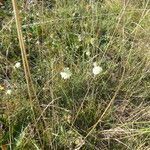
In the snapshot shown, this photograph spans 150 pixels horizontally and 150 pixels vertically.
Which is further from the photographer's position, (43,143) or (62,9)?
(62,9)

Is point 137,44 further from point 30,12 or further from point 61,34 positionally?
point 30,12

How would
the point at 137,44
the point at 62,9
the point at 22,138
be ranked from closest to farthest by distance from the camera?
the point at 22,138 → the point at 137,44 → the point at 62,9

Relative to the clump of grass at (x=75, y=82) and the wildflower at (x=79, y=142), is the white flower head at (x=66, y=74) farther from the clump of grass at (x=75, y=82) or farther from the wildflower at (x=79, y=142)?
the wildflower at (x=79, y=142)

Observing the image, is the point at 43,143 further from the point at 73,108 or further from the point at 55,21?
the point at 55,21

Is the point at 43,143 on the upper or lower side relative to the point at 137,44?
lower

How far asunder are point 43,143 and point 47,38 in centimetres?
83

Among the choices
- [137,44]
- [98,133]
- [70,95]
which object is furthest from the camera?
[137,44]

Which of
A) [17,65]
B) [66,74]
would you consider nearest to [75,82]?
[66,74]

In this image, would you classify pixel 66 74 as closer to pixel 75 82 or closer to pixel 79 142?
pixel 75 82

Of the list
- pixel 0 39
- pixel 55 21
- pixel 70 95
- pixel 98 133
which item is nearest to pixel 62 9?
pixel 55 21

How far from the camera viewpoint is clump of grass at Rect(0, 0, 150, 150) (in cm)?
178

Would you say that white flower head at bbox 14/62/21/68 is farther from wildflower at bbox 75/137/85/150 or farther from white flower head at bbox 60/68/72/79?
wildflower at bbox 75/137/85/150

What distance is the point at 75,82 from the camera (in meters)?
1.98

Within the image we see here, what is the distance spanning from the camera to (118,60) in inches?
90.7
